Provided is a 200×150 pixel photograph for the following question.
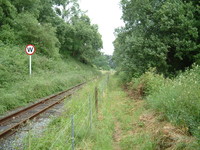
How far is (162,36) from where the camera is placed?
14211 mm

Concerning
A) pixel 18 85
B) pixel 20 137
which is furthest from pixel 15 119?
pixel 18 85

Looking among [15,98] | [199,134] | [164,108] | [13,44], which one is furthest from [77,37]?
[199,134]

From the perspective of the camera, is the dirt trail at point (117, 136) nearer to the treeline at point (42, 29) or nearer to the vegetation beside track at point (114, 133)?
the vegetation beside track at point (114, 133)

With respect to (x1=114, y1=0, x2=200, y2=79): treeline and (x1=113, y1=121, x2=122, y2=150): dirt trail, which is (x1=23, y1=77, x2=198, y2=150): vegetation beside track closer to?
(x1=113, y1=121, x2=122, y2=150): dirt trail

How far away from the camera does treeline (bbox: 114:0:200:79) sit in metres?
13.1

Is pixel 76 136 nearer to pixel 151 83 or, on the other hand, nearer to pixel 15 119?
pixel 15 119

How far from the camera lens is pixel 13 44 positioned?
696 inches

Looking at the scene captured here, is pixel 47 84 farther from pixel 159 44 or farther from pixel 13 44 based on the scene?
pixel 159 44

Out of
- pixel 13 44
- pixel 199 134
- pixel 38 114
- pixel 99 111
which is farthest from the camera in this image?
pixel 13 44

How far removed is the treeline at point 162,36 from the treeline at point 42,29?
1077 cm

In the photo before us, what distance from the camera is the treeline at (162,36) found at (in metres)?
13.1

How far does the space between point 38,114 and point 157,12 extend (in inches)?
450

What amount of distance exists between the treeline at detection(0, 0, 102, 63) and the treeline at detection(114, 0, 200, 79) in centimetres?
1077

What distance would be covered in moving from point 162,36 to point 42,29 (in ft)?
43.9
